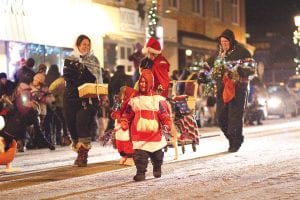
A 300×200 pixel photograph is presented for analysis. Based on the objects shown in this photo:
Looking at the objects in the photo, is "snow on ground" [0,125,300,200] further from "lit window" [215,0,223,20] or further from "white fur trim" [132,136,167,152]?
"lit window" [215,0,223,20]

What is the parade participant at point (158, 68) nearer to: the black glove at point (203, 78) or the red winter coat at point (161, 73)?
the red winter coat at point (161, 73)

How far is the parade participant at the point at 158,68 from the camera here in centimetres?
1116

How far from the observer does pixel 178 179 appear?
997cm

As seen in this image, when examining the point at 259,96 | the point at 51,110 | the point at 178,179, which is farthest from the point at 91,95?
the point at 259,96

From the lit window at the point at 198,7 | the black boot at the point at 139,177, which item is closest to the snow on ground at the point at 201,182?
the black boot at the point at 139,177

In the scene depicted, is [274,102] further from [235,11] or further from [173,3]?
[235,11]

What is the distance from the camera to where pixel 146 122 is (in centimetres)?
1012

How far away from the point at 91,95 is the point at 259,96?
14.7m

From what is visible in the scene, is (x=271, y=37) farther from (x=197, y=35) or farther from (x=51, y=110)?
(x=51, y=110)

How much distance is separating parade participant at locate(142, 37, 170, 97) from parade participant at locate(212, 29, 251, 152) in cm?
248

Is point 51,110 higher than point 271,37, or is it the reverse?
point 271,37

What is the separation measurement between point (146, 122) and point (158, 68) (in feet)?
4.72

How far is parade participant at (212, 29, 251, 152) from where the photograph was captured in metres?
13.6

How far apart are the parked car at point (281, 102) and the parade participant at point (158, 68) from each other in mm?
19793
